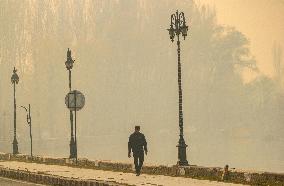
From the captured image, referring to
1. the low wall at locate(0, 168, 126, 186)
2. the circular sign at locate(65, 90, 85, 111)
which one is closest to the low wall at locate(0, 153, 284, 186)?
the circular sign at locate(65, 90, 85, 111)

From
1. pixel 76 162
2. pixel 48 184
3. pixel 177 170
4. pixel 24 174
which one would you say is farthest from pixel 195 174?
pixel 76 162

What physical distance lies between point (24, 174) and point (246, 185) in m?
10.9

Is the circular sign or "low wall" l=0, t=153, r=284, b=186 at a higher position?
the circular sign

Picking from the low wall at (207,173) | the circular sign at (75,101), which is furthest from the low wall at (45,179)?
the low wall at (207,173)

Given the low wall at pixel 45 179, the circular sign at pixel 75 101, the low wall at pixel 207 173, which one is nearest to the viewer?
the low wall at pixel 207 173

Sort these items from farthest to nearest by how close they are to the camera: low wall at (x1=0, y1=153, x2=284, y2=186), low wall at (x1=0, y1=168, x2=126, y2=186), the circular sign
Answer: the circular sign → low wall at (x1=0, y1=168, x2=126, y2=186) → low wall at (x1=0, y1=153, x2=284, y2=186)

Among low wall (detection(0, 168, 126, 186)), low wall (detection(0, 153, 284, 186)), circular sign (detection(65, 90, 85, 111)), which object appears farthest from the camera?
circular sign (detection(65, 90, 85, 111))

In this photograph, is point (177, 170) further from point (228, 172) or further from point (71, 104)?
point (71, 104)

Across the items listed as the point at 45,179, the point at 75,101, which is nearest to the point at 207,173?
the point at 45,179

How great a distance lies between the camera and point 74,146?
116ft

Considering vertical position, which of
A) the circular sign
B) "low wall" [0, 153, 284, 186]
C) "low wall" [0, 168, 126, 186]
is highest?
the circular sign

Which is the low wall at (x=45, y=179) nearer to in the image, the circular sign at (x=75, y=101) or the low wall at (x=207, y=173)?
the circular sign at (x=75, y=101)

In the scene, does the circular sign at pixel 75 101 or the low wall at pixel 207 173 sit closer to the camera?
the low wall at pixel 207 173

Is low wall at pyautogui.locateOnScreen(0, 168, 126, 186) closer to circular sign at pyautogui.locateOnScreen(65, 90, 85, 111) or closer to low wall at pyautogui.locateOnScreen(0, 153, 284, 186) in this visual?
circular sign at pyautogui.locateOnScreen(65, 90, 85, 111)
